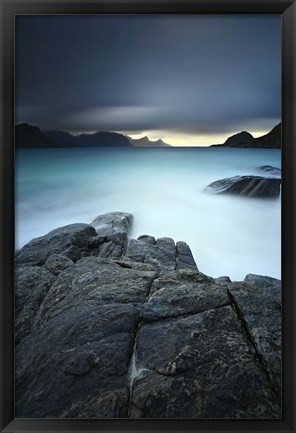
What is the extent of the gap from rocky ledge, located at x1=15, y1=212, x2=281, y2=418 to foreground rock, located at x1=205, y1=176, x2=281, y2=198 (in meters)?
0.35

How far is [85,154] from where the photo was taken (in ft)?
6.86

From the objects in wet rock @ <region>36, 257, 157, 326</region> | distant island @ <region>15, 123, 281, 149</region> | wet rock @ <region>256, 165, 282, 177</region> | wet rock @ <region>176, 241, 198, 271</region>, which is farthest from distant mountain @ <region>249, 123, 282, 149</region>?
wet rock @ <region>36, 257, 157, 326</region>

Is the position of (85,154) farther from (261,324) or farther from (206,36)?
(261,324)

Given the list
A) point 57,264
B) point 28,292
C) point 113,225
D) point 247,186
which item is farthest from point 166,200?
point 28,292

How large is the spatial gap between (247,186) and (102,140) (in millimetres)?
797

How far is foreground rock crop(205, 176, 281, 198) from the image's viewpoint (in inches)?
79.7

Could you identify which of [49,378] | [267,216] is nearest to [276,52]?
[267,216]

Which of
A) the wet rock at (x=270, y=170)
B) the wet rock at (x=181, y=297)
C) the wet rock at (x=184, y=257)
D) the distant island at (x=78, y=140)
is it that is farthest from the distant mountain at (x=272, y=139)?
the wet rock at (x=181, y=297)

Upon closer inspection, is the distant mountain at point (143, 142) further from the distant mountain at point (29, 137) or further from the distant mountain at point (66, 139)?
the distant mountain at point (29, 137)

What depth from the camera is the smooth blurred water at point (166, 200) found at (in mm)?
2006

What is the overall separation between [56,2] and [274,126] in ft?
3.99

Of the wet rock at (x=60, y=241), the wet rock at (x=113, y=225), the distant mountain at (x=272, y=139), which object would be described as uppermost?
the distant mountain at (x=272, y=139)

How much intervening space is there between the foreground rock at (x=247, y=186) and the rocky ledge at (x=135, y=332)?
35cm

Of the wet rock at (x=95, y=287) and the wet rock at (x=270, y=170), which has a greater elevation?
the wet rock at (x=270, y=170)
